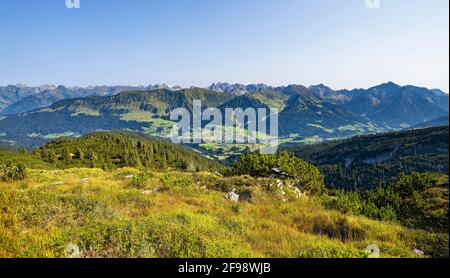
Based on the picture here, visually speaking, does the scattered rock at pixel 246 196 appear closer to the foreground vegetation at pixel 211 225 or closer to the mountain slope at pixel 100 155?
the foreground vegetation at pixel 211 225

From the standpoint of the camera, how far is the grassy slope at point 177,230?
8836 millimetres

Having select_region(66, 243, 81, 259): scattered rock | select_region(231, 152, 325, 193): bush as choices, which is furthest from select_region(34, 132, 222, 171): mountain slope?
select_region(66, 243, 81, 259): scattered rock

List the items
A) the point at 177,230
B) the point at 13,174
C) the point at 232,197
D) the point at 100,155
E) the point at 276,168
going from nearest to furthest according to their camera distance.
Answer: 1. the point at 177,230
2. the point at 232,197
3. the point at 13,174
4. the point at 276,168
5. the point at 100,155

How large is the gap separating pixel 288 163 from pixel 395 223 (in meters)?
21.0

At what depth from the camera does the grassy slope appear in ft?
29.0

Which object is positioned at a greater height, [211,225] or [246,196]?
[211,225]

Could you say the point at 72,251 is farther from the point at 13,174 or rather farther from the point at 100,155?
the point at 100,155

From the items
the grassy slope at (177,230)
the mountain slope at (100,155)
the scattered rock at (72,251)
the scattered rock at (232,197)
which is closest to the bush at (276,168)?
the scattered rock at (232,197)

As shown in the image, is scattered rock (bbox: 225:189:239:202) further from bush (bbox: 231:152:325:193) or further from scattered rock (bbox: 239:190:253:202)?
bush (bbox: 231:152:325:193)

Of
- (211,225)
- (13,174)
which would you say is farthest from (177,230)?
(13,174)

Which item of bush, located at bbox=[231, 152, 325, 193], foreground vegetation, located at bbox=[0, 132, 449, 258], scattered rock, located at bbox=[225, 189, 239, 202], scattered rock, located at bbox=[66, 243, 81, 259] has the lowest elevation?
bush, located at bbox=[231, 152, 325, 193]

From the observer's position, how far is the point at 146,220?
1123cm

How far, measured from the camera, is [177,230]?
10.2m
